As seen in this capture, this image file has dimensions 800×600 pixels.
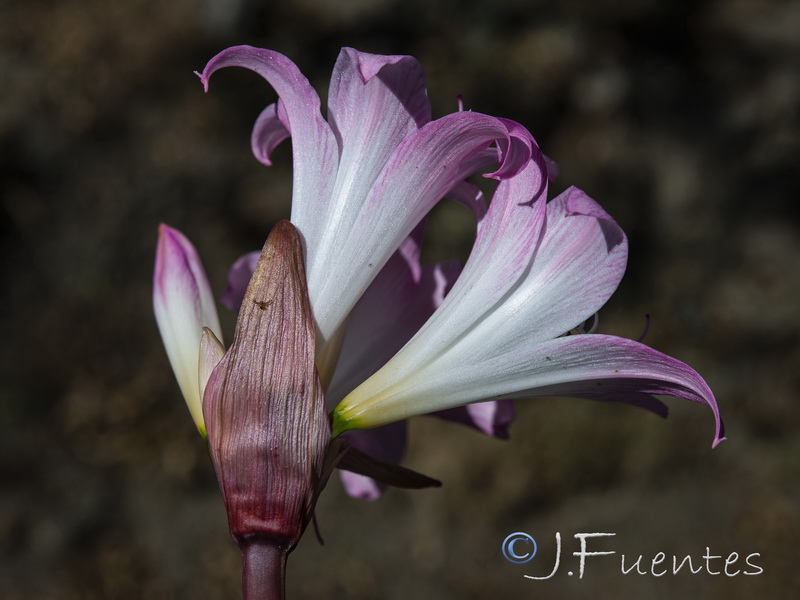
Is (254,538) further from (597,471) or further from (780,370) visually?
(780,370)

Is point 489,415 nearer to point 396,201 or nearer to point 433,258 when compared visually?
point 396,201

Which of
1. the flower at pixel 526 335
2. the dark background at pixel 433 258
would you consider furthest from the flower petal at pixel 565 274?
the dark background at pixel 433 258

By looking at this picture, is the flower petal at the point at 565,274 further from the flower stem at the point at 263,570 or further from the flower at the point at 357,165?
the flower stem at the point at 263,570

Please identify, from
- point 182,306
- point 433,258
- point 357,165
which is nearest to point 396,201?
point 357,165

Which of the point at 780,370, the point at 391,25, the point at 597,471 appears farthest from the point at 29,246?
the point at 780,370

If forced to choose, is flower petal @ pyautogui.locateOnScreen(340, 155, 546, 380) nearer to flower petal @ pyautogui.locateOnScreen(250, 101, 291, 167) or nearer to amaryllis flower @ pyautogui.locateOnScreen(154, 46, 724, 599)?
amaryllis flower @ pyautogui.locateOnScreen(154, 46, 724, 599)
